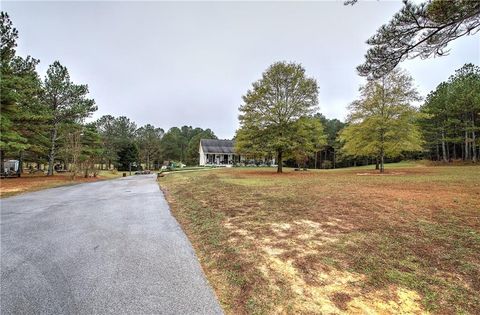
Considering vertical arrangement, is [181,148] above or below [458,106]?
below

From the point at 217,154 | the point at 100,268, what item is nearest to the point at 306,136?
the point at 100,268

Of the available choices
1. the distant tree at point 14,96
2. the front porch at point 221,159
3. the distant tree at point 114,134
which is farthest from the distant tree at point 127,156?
the distant tree at point 14,96

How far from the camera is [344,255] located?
4.31 meters

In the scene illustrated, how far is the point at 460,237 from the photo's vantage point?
4879 mm

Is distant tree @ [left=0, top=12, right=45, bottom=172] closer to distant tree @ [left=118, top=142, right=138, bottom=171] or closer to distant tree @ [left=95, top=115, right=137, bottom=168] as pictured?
distant tree @ [left=95, top=115, right=137, bottom=168]

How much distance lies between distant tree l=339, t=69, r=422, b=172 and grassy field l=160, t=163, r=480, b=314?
529 inches

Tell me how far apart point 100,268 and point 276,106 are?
18690 mm

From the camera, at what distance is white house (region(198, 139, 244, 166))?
4922 centimetres

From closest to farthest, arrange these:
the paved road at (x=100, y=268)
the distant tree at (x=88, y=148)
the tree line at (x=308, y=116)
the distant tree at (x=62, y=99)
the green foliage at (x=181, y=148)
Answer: the paved road at (x=100, y=268) → the tree line at (x=308, y=116) → the distant tree at (x=62, y=99) → the distant tree at (x=88, y=148) → the green foliage at (x=181, y=148)

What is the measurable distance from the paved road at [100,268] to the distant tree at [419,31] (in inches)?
274

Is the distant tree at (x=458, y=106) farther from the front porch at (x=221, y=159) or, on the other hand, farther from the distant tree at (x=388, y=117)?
the front porch at (x=221, y=159)

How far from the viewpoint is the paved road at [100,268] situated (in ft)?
10.7

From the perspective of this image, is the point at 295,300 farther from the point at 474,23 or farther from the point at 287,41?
the point at 287,41

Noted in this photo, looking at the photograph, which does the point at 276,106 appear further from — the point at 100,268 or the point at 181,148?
the point at 181,148
